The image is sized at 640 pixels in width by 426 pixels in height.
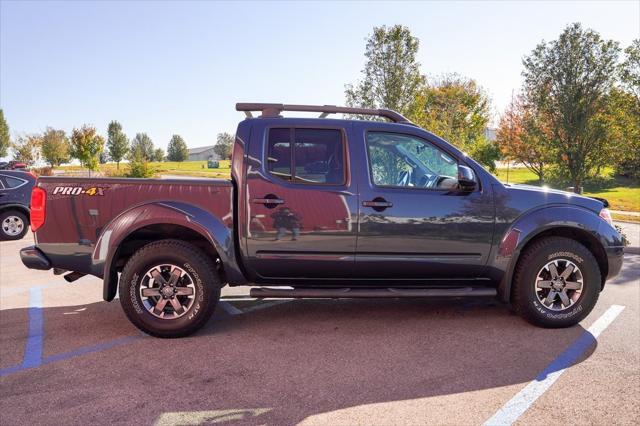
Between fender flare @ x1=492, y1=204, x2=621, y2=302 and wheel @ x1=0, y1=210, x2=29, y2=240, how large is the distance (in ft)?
33.6

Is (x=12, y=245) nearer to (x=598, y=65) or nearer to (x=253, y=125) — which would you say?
(x=253, y=125)

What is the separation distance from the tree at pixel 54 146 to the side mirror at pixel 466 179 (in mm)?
57253

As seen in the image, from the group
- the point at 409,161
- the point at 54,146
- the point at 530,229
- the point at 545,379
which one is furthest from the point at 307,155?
the point at 54,146

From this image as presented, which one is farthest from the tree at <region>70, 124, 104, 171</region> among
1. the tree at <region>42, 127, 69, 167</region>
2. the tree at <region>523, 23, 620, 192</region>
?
the tree at <region>523, 23, 620, 192</region>

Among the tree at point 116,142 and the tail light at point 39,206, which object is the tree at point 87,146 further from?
the tail light at point 39,206

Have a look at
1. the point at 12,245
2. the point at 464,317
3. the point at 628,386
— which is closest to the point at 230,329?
the point at 464,317

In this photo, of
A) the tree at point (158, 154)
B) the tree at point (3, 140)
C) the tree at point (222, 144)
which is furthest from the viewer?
the tree at point (222, 144)

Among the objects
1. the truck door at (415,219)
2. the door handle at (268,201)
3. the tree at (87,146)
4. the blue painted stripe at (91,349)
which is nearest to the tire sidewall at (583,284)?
the truck door at (415,219)

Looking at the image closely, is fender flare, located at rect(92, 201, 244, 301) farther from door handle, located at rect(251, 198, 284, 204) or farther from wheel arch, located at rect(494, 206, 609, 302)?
wheel arch, located at rect(494, 206, 609, 302)

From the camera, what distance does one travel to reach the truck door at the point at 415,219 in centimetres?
402

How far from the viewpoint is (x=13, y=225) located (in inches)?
398

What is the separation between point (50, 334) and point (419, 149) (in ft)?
12.2

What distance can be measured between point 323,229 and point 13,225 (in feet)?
30.0

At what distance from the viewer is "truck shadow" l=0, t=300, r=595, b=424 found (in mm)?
2803
